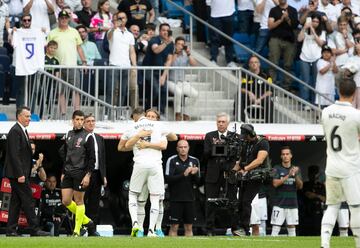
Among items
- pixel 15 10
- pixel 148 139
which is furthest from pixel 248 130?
pixel 15 10

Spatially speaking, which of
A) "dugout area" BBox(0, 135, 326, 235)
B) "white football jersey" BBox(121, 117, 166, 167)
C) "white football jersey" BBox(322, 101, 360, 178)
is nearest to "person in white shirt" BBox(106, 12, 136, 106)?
"dugout area" BBox(0, 135, 326, 235)

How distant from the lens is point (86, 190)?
70.7 feet

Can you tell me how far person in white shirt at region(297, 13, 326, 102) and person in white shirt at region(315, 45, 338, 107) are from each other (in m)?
0.24

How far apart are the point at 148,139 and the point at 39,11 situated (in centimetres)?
622

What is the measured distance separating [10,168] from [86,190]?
5.34ft

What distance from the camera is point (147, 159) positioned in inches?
791

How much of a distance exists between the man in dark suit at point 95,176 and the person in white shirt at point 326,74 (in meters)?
6.55

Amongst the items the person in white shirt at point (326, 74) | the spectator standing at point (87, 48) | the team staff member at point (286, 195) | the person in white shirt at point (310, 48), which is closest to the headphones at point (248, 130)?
the team staff member at point (286, 195)

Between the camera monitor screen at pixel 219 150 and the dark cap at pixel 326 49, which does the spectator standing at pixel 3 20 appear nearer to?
the camera monitor screen at pixel 219 150

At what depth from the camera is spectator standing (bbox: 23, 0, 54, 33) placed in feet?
82.8

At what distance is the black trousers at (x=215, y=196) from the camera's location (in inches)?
850

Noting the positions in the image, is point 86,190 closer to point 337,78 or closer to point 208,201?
point 208,201

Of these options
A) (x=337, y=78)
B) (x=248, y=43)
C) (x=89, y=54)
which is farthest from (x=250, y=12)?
(x=89, y=54)

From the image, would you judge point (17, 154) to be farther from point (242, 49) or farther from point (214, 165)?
point (242, 49)
